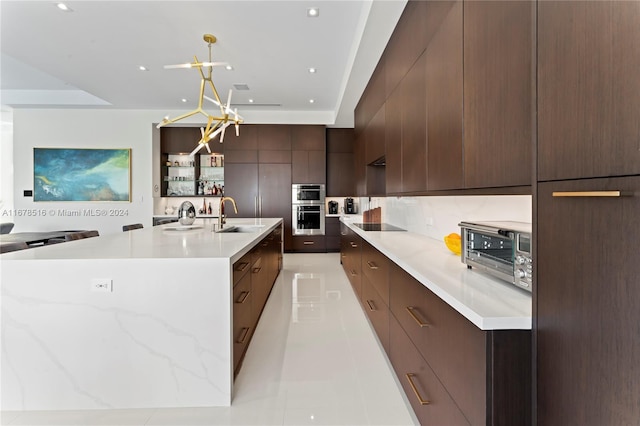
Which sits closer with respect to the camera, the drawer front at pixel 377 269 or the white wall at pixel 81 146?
the drawer front at pixel 377 269

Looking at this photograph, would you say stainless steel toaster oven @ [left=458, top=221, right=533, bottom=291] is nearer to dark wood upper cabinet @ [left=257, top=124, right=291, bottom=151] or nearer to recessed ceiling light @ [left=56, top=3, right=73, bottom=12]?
recessed ceiling light @ [left=56, top=3, right=73, bottom=12]

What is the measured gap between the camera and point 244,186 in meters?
6.99

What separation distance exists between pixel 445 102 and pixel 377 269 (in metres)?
1.32

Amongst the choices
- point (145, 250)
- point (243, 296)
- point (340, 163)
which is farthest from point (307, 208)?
point (145, 250)

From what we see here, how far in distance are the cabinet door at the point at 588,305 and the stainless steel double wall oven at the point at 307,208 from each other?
6199mm

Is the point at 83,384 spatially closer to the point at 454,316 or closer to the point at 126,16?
the point at 454,316

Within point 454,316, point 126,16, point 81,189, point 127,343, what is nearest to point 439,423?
point 454,316

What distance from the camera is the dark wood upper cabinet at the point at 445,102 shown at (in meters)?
1.71

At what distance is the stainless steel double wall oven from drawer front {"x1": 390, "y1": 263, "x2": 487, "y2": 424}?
17.6 ft

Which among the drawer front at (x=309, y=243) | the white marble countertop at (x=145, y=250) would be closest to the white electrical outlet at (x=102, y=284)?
the white marble countertop at (x=145, y=250)

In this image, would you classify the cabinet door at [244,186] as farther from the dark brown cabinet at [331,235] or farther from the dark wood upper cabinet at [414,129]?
the dark wood upper cabinet at [414,129]

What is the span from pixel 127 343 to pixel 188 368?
370 mm

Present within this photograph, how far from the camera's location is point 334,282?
459 centimetres

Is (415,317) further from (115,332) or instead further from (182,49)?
(182,49)
